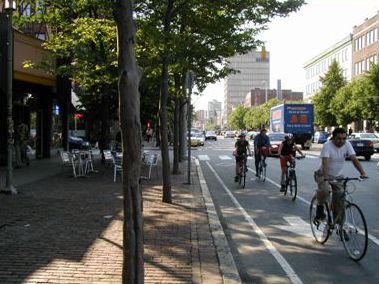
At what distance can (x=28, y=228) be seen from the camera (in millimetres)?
8664

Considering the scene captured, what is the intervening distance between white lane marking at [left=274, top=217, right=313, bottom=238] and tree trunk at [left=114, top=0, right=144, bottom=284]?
5038 millimetres

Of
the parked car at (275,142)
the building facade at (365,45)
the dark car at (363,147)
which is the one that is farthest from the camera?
the building facade at (365,45)

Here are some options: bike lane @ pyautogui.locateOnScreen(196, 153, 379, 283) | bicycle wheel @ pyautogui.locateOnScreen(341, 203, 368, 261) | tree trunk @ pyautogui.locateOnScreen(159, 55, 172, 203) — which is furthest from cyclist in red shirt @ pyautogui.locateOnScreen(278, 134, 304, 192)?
bicycle wheel @ pyautogui.locateOnScreen(341, 203, 368, 261)

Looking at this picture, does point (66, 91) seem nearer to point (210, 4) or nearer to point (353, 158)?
point (210, 4)

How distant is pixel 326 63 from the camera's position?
99688 mm

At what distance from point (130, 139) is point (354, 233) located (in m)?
4.12

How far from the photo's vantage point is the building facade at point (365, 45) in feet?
248

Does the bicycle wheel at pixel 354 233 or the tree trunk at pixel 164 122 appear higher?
the tree trunk at pixel 164 122

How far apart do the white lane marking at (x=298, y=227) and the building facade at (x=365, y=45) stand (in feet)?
219

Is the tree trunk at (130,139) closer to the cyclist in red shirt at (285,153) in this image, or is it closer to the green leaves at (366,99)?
the cyclist in red shirt at (285,153)

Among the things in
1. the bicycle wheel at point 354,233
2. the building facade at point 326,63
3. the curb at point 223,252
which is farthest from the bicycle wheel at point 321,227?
the building facade at point 326,63

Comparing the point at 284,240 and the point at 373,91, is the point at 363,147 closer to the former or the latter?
the point at 284,240

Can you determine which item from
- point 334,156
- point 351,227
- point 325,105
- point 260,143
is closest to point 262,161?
point 260,143

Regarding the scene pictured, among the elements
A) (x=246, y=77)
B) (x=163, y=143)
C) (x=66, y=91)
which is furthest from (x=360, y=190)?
(x=246, y=77)
